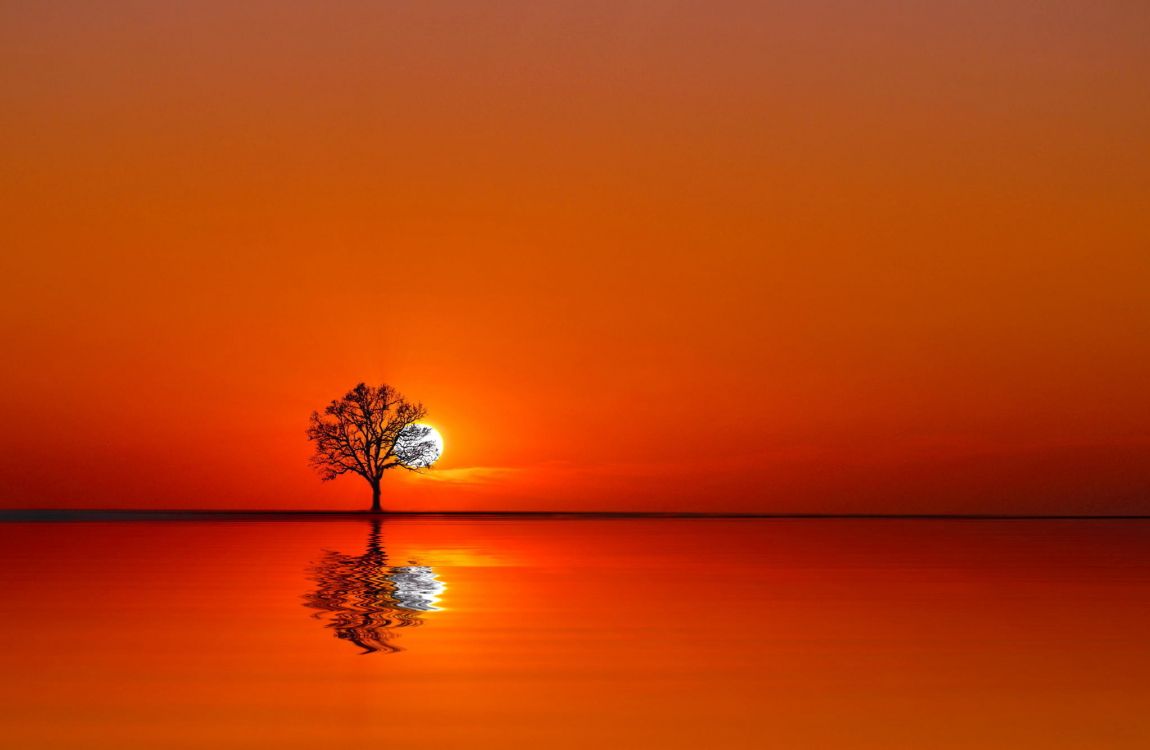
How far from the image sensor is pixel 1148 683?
59.1ft

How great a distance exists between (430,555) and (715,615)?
75.1ft

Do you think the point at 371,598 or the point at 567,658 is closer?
the point at 567,658

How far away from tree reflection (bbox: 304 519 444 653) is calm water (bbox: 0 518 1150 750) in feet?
0.37

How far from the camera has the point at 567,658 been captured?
19.9 meters

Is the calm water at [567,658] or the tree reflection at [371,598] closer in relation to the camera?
the calm water at [567,658]

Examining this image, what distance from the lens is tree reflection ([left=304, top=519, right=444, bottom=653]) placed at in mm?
22297

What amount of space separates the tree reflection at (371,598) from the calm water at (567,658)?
11 centimetres

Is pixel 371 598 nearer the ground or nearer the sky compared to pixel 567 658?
nearer the sky

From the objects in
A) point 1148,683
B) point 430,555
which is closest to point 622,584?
point 430,555

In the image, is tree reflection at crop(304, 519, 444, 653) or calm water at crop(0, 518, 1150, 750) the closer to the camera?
calm water at crop(0, 518, 1150, 750)

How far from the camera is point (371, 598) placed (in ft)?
93.9

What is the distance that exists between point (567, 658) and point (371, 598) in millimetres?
9777

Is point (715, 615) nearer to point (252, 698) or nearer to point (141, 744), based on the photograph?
point (252, 698)

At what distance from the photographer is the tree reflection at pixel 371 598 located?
2230 centimetres
